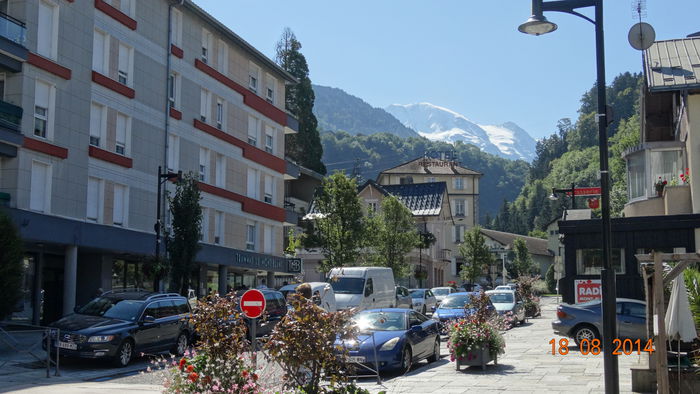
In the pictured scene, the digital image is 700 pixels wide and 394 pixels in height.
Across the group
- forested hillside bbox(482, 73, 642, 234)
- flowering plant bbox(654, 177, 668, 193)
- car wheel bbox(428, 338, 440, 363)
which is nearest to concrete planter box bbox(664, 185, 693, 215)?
flowering plant bbox(654, 177, 668, 193)

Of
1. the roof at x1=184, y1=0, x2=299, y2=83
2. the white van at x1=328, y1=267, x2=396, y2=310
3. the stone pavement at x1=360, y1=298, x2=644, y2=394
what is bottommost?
the stone pavement at x1=360, y1=298, x2=644, y2=394

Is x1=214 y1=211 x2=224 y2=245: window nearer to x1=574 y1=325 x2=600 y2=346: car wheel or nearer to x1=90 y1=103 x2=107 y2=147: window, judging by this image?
x1=90 y1=103 x2=107 y2=147: window

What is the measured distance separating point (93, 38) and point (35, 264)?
9327 mm

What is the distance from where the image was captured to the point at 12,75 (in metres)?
27.3

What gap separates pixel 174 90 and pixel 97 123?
22.2 ft

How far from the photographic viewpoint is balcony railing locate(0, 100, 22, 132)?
26.2m

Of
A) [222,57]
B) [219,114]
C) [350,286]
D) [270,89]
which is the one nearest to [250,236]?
[219,114]

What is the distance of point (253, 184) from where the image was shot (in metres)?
46.9

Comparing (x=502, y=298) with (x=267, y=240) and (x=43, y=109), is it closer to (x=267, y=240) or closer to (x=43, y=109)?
(x=267, y=240)

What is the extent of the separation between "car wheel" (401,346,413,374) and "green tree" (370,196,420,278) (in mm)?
33145

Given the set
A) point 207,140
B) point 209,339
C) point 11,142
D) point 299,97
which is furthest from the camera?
point 299,97

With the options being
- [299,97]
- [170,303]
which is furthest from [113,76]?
[299,97]

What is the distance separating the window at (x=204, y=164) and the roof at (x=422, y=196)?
136 feet

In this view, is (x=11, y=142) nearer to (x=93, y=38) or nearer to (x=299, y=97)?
(x=93, y=38)
